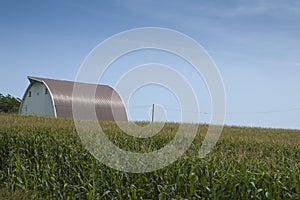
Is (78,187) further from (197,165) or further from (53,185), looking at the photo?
(197,165)

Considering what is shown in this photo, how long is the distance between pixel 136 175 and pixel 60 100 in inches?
1119

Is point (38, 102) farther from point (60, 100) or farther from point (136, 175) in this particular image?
point (136, 175)

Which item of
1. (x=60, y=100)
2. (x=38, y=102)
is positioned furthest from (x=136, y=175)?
(x=38, y=102)

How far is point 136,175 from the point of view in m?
6.83

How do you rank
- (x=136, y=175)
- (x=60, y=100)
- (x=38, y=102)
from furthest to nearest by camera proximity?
(x=38, y=102), (x=60, y=100), (x=136, y=175)

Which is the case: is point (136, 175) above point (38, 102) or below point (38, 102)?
below

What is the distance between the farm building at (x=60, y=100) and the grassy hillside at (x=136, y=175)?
2160 centimetres

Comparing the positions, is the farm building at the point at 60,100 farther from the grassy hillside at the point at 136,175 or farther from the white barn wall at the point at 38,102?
the grassy hillside at the point at 136,175

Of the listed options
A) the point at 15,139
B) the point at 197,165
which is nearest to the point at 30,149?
the point at 15,139

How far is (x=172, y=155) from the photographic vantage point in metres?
7.33

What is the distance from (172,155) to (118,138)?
11.6 feet

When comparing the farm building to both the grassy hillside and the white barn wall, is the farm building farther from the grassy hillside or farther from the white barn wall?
the grassy hillside

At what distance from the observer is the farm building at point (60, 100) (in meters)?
33.5

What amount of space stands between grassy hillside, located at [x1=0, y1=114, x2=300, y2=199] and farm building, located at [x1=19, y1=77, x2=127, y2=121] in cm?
2160
